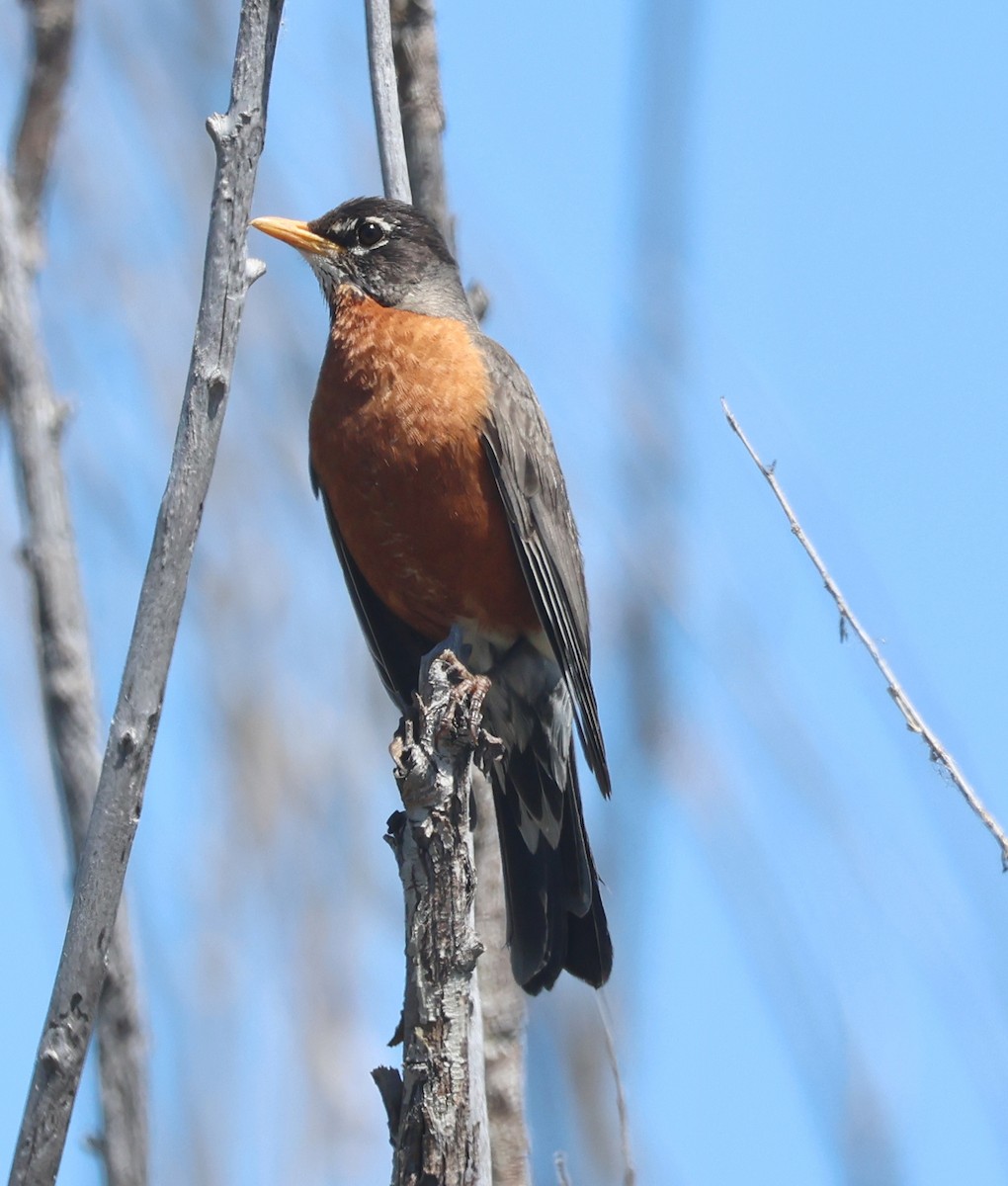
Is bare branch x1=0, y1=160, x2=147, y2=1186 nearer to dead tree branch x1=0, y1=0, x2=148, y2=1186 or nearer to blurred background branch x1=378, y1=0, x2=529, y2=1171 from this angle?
dead tree branch x1=0, y1=0, x2=148, y2=1186

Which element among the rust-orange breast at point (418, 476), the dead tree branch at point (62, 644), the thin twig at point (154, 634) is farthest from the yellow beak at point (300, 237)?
the thin twig at point (154, 634)

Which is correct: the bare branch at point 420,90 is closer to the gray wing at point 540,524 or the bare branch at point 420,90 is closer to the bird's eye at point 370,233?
the bird's eye at point 370,233


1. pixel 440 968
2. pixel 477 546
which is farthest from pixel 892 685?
pixel 477 546

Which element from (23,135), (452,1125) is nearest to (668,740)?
(452,1125)

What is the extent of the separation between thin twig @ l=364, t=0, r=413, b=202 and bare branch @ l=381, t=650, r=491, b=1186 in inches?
70.3

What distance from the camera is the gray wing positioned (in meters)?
4.87

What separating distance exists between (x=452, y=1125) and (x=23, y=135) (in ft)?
7.72

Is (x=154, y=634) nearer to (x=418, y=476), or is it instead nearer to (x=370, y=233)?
(x=418, y=476)

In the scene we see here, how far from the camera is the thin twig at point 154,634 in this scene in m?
2.26

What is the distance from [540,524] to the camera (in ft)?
16.4

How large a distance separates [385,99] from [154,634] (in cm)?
240

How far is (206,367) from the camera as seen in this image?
2418mm

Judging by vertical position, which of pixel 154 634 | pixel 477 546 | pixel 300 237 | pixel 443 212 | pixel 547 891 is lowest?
pixel 154 634

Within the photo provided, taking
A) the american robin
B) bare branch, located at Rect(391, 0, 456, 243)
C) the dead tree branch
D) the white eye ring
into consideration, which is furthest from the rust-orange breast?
the dead tree branch
